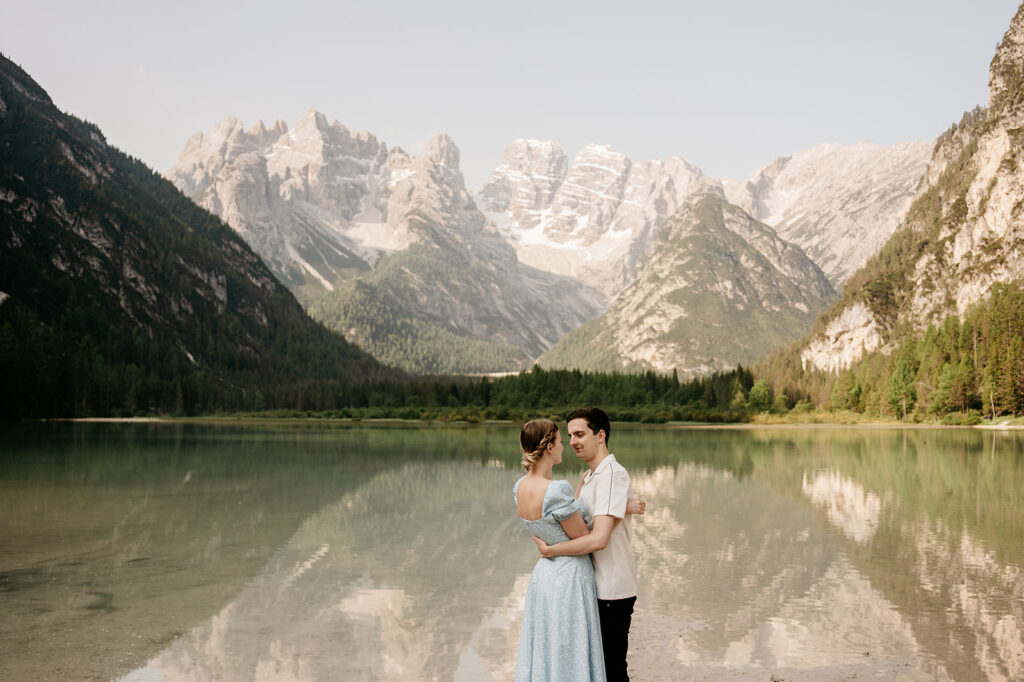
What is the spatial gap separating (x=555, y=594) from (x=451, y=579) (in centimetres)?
1355

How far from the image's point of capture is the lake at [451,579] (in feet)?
52.0

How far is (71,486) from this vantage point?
145 feet

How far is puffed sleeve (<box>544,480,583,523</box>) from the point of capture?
9.69 m

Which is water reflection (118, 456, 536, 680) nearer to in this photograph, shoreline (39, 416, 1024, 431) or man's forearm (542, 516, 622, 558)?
man's forearm (542, 516, 622, 558)

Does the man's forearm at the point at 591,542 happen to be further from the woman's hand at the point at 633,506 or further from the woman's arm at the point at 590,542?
the woman's hand at the point at 633,506

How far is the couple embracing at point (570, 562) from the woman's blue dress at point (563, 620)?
11mm

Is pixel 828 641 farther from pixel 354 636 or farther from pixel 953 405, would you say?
pixel 953 405

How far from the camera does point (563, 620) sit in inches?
395

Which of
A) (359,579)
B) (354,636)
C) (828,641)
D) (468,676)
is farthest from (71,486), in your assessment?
(828,641)

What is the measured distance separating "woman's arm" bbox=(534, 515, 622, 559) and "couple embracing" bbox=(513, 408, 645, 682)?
0.01m

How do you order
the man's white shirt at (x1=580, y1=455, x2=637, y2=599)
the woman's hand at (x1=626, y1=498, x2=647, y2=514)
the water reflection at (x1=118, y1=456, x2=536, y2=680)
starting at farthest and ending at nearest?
the water reflection at (x1=118, y1=456, x2=536, y2=680) → the woman's hand at (x1=626, y1=498, x2=647, y2=514) → the man's white shirt at (x1=580, y1=455, x2=637, y2=599)

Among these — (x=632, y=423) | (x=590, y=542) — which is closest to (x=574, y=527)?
(x=590, y=542)

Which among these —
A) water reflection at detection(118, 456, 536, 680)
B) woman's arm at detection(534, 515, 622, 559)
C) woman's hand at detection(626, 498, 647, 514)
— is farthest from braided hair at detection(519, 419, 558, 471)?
water reflection at detection(118, 456, 536, 680)

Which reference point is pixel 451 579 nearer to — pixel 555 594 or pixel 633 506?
pixel 555 594
